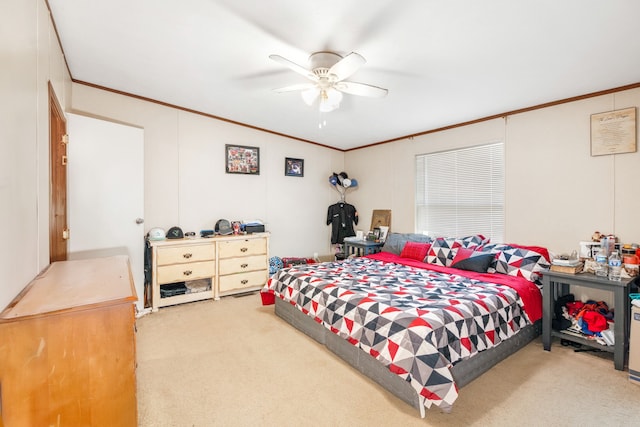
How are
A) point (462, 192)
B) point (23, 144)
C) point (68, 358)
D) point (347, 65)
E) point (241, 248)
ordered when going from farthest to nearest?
point (241, 248) < point (462, 192) < point (347, 65) < point (23, 144) < point (68, 358)

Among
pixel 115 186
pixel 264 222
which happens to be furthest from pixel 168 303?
pixel 264 222

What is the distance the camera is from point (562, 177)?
125 inches

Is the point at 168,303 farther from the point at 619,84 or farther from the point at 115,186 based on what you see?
the point at 619,84

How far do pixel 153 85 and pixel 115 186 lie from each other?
1292mm

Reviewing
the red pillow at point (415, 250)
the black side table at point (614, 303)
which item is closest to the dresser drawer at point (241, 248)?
the red pillow at point (415, 250)

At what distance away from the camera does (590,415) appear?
5.97 feet

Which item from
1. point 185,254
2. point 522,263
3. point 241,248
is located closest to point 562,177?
point 522,263

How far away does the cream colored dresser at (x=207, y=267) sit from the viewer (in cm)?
375

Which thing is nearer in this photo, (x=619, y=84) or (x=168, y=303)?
(x=619, y=84)

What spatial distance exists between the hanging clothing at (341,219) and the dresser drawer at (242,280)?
→ 172 cm

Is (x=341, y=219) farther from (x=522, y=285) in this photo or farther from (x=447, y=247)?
(x=522, y=285)

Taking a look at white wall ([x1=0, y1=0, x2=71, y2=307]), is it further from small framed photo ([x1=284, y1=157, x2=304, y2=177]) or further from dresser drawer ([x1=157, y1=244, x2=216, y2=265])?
small framed photo ([x1=284, y1=157, x2=304, y2=177])

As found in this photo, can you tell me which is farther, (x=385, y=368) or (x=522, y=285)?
(x=522, y=285)

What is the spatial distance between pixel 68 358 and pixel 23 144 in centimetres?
103
